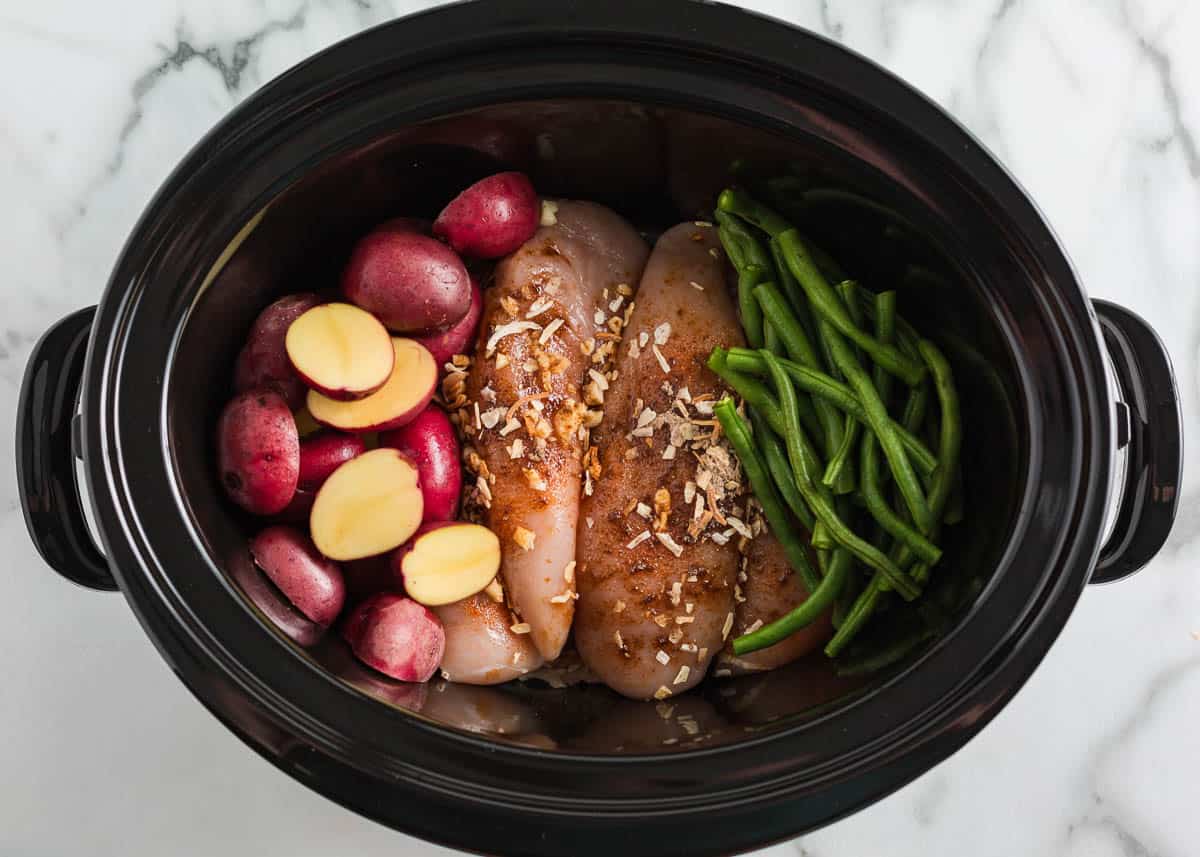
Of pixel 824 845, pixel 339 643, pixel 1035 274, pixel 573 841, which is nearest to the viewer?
pixel 573 841

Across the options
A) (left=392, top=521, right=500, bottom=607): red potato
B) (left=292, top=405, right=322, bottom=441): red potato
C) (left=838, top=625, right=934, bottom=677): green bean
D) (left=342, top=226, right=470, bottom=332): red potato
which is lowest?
(left=838, top=625, right=934, bottom=677): green bean

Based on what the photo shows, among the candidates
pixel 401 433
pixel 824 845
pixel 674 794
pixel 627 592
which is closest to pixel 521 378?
pixel 401 433

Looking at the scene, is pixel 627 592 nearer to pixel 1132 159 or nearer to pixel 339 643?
pixel 339 643

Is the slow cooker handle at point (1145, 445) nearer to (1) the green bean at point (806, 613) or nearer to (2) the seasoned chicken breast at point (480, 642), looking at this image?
(1) the green bean at point (806, 613)

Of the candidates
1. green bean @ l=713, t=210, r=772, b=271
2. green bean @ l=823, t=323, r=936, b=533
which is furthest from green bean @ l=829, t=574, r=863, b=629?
green bean @ l=713, t=210, r=772, b=271

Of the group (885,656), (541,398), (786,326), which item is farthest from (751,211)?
(885,656)

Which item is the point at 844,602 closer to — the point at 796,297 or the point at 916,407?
the point at 916,407

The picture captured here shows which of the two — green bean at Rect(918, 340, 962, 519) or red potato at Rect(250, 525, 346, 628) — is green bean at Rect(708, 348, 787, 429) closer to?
green bean at Rect(918, 340, 962, 519)
